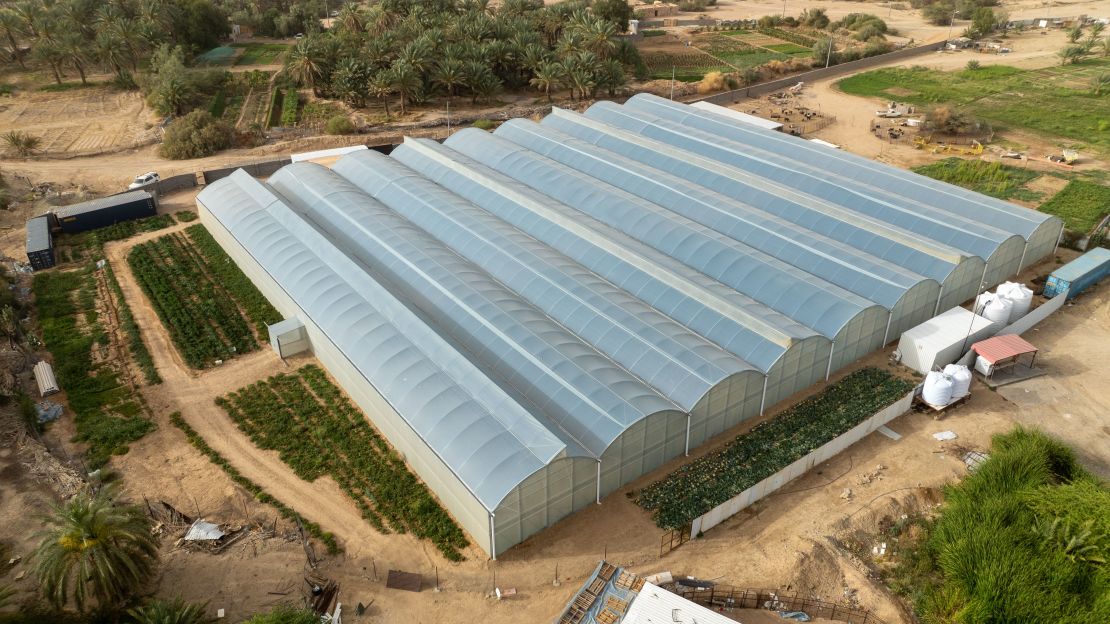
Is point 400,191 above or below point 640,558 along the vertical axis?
above

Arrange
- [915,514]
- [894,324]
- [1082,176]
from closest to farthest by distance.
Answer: [915,514], [894,324], [1082,176]

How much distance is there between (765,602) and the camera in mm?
25000

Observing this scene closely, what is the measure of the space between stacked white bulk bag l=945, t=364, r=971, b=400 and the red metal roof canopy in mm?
2038

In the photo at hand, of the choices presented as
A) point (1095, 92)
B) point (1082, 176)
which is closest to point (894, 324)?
point (1082, 176)

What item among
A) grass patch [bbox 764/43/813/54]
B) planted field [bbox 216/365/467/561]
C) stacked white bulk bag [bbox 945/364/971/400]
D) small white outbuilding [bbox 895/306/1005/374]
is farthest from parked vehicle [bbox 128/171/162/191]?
grass patch [bbox 764/43/813/54]

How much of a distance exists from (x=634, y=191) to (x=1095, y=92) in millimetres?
66269

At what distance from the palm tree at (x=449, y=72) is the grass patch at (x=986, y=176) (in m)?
46.0

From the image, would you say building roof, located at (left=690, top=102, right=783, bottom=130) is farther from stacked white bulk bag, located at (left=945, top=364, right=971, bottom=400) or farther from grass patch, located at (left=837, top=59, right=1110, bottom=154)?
stacked white bulk bag, located at (left=945, top=364, right=971, bottom=400)

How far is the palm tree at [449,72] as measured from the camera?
74912mm

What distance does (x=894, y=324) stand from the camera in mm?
37812

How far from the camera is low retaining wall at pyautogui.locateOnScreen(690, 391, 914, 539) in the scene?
27.6 m

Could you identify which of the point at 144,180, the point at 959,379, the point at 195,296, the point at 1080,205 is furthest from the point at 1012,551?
the point at 144,180

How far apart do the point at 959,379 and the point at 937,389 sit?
143 cm

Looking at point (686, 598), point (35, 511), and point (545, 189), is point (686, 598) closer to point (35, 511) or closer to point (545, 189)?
point (35, 511)
